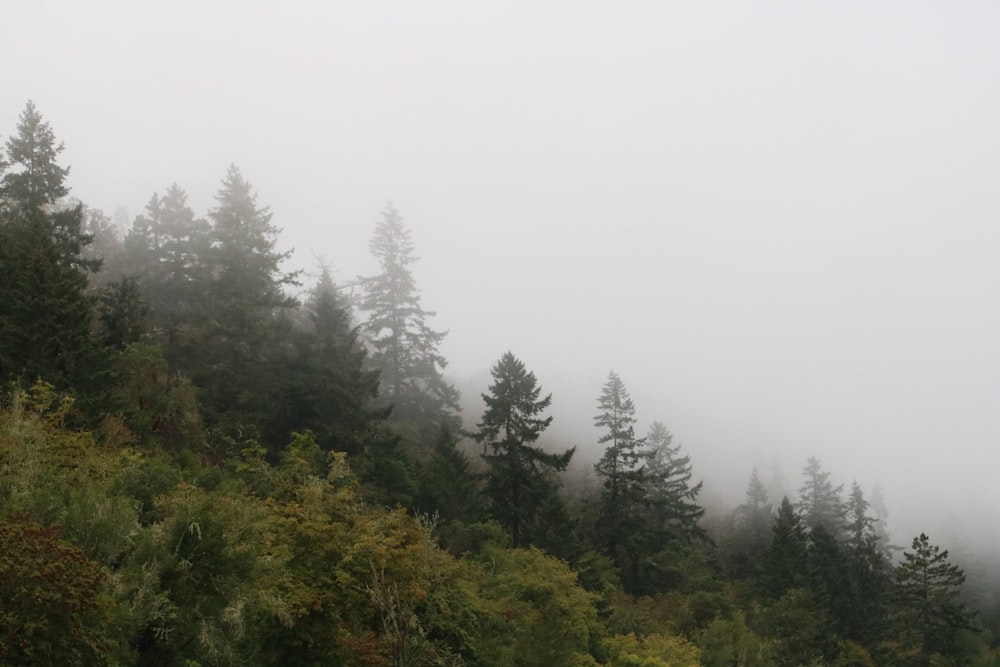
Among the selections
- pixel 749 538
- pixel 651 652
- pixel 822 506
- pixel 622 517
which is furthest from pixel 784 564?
pixel 822 506

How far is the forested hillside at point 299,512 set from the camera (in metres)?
12.0

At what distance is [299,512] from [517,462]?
2243 cm

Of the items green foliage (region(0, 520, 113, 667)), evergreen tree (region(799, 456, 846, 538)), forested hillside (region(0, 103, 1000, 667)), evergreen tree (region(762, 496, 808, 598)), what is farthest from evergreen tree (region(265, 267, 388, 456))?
evergreen tree (region(799, 456, 846, 538))

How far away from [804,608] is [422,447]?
82.1 ft

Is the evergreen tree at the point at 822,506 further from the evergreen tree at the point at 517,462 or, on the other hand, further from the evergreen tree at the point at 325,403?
the evergreen tree at the point at 325,403

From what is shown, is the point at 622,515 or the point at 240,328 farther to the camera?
the point at 622,515

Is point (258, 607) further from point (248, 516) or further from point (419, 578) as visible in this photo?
point (419, 578)

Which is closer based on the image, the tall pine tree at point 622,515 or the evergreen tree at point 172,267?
the evergreen tree at point 172,267

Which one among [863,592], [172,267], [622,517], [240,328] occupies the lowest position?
[863,592]

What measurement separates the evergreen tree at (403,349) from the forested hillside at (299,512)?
0.65 ft

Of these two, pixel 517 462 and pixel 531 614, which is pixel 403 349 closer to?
pixel 517 462

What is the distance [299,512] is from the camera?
50.0ft

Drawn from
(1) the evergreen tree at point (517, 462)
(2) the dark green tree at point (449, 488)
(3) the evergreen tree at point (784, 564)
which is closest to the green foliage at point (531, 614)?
(2) the dark green tree at point (449, 488)

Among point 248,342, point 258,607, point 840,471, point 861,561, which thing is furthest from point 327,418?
point 840,471
